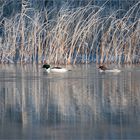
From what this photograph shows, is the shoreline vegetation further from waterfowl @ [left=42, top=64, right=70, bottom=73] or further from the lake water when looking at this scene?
the lake water

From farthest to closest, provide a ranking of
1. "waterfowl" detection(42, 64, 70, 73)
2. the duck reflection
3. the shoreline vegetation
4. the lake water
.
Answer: the shoreline vegetation → "waterfowl" detection(42, 64, 70, 73) → the duck reflection → the lake water

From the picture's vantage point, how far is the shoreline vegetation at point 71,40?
961 inches

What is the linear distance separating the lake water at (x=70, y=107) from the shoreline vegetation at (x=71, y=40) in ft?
20.9

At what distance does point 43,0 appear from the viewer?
3378 centimetres

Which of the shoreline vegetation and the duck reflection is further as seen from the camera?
the shoreline vegetation

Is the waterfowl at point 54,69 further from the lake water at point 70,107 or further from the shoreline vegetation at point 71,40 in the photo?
the shoreline vegetation at point 71,40

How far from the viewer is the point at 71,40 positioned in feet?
83.2

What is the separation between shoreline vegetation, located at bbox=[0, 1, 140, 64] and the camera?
24406 millimetres

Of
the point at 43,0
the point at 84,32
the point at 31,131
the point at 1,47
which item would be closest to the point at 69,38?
the point at 84,32

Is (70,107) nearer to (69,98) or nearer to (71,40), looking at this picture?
(69,98)

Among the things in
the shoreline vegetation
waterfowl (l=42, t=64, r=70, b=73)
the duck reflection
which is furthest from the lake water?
the shoreline vegetation

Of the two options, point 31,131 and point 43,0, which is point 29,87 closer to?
point 31,131

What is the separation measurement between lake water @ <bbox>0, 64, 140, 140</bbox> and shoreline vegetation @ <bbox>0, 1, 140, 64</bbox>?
6357 mm

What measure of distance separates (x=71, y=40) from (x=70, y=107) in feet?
46.9
